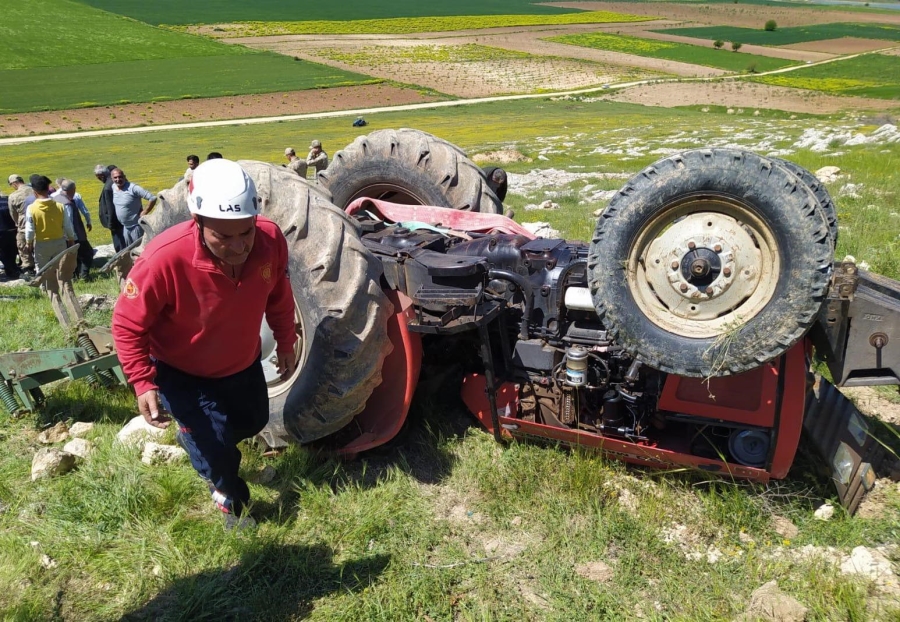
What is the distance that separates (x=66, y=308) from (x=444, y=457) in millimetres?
3495

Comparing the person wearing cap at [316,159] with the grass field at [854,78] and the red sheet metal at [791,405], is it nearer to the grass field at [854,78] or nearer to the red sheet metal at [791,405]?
the red sheet metal at [791,405]

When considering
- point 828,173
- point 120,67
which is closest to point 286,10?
point 120,67

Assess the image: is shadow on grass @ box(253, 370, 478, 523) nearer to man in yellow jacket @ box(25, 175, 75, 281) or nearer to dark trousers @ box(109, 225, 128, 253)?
man in yellow jacket @ box(25, 175, 75, 281)

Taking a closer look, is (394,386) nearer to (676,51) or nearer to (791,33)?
(676,51)

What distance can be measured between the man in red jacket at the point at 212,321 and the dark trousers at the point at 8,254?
863cm

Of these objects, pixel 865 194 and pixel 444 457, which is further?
pixel 865 194

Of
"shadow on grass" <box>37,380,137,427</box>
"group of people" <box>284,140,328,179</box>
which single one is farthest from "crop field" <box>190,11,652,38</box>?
"shadow on grass" <box>37,380,137,427</box>

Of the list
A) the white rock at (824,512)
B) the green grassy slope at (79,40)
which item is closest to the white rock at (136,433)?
the white rock at (824,512)

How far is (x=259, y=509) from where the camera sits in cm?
349

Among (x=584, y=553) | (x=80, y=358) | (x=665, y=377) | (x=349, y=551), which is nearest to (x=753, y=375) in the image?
(x=665, y=377)

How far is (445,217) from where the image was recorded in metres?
4.57

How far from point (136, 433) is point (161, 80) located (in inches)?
1925

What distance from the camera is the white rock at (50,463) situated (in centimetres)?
371

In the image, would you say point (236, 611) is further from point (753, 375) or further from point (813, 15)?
point (813, 15)
